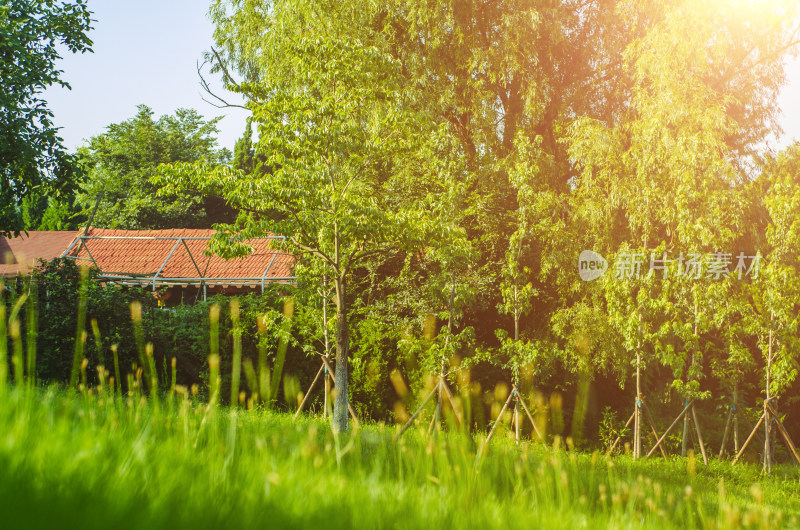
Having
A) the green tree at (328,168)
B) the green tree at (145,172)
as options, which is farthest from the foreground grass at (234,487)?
the green tree at (145,172)

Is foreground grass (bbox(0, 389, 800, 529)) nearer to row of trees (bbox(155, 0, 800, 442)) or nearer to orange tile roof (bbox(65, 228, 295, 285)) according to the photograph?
row of trees (bbox(155, 0, 800, 442))

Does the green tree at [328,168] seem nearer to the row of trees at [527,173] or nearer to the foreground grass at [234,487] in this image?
the row of trees at [527,173]

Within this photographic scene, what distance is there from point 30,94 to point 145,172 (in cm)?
2919

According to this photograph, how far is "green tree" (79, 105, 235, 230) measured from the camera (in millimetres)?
39656

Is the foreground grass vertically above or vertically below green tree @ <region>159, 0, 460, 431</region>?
below

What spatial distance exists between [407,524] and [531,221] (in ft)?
42.5

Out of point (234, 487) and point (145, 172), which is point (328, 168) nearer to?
point (234, 487)

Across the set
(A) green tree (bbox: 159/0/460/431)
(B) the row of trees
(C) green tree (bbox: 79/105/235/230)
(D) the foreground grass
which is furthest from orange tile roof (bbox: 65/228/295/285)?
(D) the foreground grass

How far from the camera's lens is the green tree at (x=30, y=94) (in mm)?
12391

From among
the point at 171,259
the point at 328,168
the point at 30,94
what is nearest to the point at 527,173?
the point at 328,168

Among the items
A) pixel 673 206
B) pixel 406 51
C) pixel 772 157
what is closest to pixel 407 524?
pixel 673 206

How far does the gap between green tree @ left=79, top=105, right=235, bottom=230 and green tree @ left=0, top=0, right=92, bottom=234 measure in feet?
83.2

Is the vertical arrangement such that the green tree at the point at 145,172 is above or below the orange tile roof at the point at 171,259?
above

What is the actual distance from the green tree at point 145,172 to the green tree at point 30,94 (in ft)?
83.2
